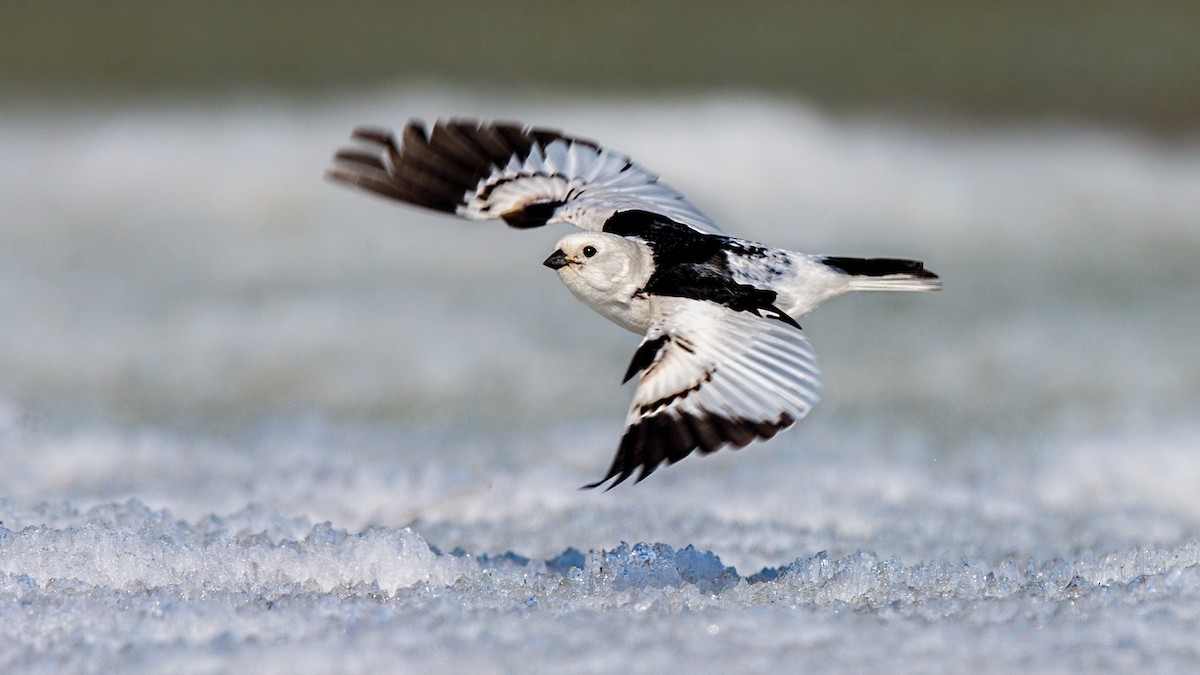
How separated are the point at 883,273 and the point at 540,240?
5697 millimetres

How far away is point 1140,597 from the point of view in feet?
11.1

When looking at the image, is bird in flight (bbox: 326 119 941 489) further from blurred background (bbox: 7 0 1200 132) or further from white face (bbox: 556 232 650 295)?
blurred background (bbox: 7 0 1200 132)

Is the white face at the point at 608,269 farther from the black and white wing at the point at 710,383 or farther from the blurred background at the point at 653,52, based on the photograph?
the blurred background at the point at 653,52

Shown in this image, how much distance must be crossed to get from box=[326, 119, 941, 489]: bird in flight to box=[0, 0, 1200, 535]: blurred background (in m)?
1.04

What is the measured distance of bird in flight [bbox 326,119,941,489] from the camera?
356 centimetres

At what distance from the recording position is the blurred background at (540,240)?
5.92 m

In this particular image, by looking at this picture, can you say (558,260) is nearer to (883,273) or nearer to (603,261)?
(603,261)

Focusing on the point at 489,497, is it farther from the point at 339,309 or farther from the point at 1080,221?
the point at 1080,221

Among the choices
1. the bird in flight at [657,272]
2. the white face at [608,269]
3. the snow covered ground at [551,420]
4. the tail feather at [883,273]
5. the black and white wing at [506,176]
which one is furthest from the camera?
the black and white wing at [506,176]

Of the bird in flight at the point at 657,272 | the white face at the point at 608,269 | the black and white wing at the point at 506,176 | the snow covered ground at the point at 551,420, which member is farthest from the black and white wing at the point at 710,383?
the black and white wing at the point at 506,176

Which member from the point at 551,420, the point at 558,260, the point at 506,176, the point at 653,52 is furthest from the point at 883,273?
the point at 653,52

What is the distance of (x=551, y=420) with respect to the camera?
6770 millimetres

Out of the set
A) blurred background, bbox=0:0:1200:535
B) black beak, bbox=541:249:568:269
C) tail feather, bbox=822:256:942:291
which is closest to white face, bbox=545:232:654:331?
black beak, bbox=541:249:568:269

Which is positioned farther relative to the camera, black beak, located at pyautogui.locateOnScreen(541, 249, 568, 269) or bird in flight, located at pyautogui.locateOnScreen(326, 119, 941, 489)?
black beak, located at pyautogui.locateOnScreen(541, 249, 568, 269)
